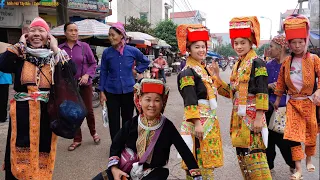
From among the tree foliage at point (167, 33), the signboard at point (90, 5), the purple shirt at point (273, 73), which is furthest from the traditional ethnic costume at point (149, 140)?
the tree foliage at point (167, 33)

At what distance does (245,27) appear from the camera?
2693 millimetres

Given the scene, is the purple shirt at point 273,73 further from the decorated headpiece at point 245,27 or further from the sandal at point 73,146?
the sandal at point 73,146

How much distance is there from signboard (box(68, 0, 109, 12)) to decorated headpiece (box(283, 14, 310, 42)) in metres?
13.8

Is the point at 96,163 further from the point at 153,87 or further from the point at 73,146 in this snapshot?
the point at 153,87

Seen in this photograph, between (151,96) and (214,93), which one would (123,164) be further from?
(214,93)

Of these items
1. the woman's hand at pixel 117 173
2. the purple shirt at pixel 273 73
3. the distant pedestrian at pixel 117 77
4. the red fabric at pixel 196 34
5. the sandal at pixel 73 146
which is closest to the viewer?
the woman's hand at pixel 117 173

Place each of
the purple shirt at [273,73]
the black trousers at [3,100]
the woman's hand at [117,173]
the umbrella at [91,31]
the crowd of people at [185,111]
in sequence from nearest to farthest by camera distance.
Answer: the woman's hand at [117,173] → the crowd of people at [185,111] → the purple shirt at [273,73] → the black trousers at [3,100] → the umbrella at [91,31]

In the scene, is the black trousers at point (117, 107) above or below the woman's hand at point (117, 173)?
above

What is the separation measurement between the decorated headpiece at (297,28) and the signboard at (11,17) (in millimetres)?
11205

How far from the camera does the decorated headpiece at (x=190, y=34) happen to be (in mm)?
2654

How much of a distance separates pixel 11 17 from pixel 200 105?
1138 cm

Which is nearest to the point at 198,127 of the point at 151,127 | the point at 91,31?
the point at 151,127

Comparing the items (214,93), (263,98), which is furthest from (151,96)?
(263,98)

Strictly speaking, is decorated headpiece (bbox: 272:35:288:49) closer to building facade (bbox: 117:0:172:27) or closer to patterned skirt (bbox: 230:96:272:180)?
patterned skirt (bbox: 230:96:272:180)
